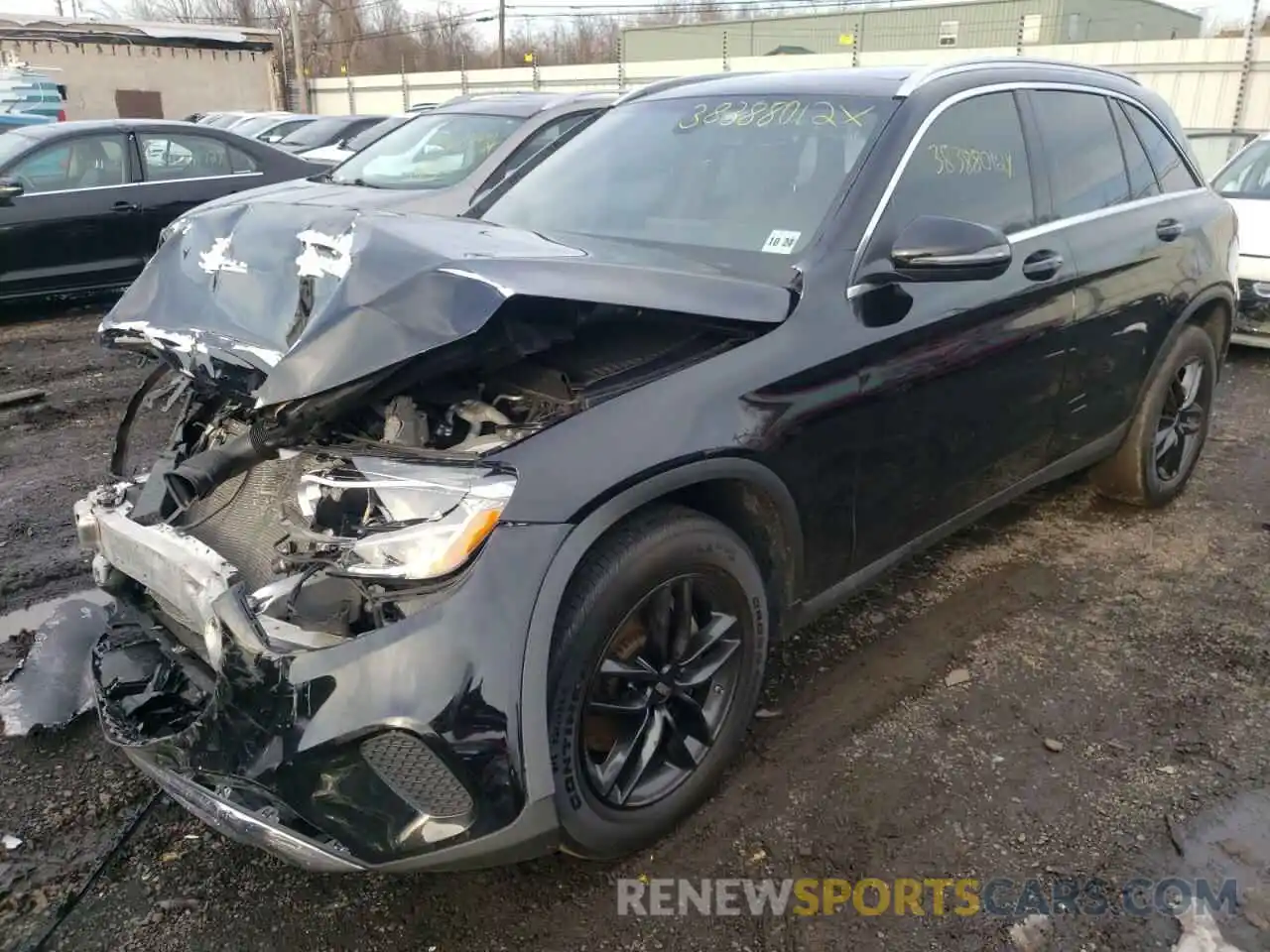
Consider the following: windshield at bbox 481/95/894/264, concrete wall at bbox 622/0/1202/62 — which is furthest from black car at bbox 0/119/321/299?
concrete wall at bbox 622/0/1202/62

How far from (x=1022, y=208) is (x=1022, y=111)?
376mm

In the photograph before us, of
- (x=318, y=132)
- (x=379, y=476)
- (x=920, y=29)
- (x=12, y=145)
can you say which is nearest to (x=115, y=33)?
(x=318, y=132)

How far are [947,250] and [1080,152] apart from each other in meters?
1.54

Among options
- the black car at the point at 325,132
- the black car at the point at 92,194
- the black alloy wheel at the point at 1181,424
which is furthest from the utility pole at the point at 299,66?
the black alloy wheel at the point at 1181,424

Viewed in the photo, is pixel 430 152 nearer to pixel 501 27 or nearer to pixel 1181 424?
pixel 1181 424

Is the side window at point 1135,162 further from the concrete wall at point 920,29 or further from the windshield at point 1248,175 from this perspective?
the concrete wall at point 920,29

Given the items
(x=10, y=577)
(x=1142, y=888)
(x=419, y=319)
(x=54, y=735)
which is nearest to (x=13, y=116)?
(x=10, y=577)

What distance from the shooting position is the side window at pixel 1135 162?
4.00 meters

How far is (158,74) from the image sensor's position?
2856cm

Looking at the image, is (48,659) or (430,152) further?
(430,152)

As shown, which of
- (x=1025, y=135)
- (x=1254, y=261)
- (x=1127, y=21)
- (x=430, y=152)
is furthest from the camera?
(x=1127, y=21)

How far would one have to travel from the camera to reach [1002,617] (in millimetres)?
3637

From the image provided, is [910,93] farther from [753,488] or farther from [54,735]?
[54,735]

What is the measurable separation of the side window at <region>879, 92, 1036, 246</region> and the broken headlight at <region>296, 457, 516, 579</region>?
1.49m
